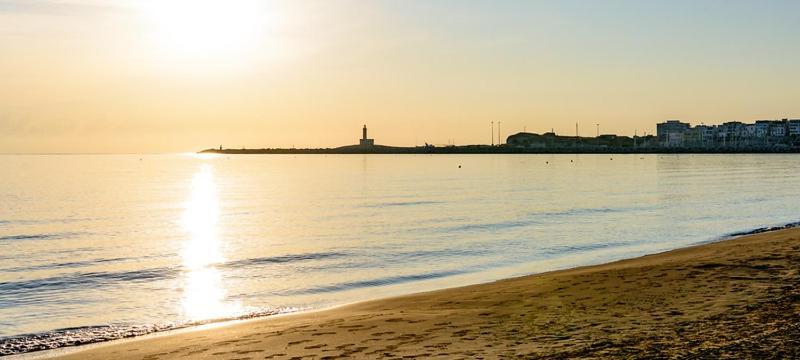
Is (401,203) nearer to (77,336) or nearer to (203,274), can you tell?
(203,274)

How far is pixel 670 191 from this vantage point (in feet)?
248

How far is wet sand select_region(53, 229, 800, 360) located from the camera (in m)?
11.2

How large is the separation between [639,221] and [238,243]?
25.0 metres

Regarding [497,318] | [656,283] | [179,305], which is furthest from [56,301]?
[656,283]

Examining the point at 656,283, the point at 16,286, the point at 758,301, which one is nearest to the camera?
the point at 758,301

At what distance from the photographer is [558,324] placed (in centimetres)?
1365

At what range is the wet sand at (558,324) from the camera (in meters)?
11.2

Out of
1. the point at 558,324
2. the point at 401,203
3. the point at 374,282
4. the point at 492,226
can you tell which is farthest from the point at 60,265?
the point at 401,203

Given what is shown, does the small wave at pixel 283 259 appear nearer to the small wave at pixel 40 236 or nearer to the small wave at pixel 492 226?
the small wave at pixel 492 226

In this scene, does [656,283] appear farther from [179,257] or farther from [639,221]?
[639,221]

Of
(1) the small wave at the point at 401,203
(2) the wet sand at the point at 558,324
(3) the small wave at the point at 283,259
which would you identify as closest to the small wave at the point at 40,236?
(3) the small wave at the point at 283,259

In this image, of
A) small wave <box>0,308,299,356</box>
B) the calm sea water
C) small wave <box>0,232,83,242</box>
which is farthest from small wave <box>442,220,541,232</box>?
small wave <box>0,308,299,356</box>

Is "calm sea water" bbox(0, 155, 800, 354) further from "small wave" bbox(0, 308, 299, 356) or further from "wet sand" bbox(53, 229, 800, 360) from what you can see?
"wet sand" bbox(53, 229, 800, 360)

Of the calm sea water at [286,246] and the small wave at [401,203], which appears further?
the small wave at [401,203]
